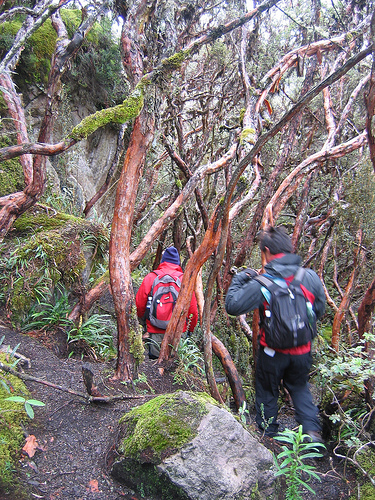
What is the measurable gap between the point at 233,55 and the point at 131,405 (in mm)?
8063

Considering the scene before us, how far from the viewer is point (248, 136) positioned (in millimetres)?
4340

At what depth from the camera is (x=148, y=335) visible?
5477 millimetres

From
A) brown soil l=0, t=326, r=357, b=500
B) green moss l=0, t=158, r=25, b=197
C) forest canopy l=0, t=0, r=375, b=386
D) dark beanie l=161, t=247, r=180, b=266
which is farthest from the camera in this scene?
green moss l=0, t=158, r=25, b=197

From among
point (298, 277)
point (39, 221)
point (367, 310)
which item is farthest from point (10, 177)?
point (367, 310)

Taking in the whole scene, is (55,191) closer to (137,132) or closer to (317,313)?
(137,132)

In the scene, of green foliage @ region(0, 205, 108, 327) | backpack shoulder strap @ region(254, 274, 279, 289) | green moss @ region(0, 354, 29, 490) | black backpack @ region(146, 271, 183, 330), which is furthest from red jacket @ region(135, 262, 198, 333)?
green moss @ region(0, 354, 29, 490)

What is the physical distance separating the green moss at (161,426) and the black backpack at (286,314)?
93 cm

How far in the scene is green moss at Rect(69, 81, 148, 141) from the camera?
3.16 m

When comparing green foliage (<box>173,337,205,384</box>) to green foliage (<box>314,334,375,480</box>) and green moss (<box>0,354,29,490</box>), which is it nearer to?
green foliage (<box>314,334,375,480</box>)

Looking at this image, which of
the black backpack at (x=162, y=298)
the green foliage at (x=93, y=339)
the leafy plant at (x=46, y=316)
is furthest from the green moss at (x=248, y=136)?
the leafy plant at (x=46, y=316)

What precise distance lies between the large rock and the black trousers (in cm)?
92

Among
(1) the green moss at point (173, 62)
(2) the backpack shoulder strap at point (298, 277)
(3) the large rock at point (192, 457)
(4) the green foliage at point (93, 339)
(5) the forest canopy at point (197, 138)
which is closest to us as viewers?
(3) the large rock at point (192, 457)

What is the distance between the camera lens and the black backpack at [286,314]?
3.21 meters

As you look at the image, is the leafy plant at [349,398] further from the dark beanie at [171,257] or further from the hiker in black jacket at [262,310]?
the dark beanie at [171,257]
